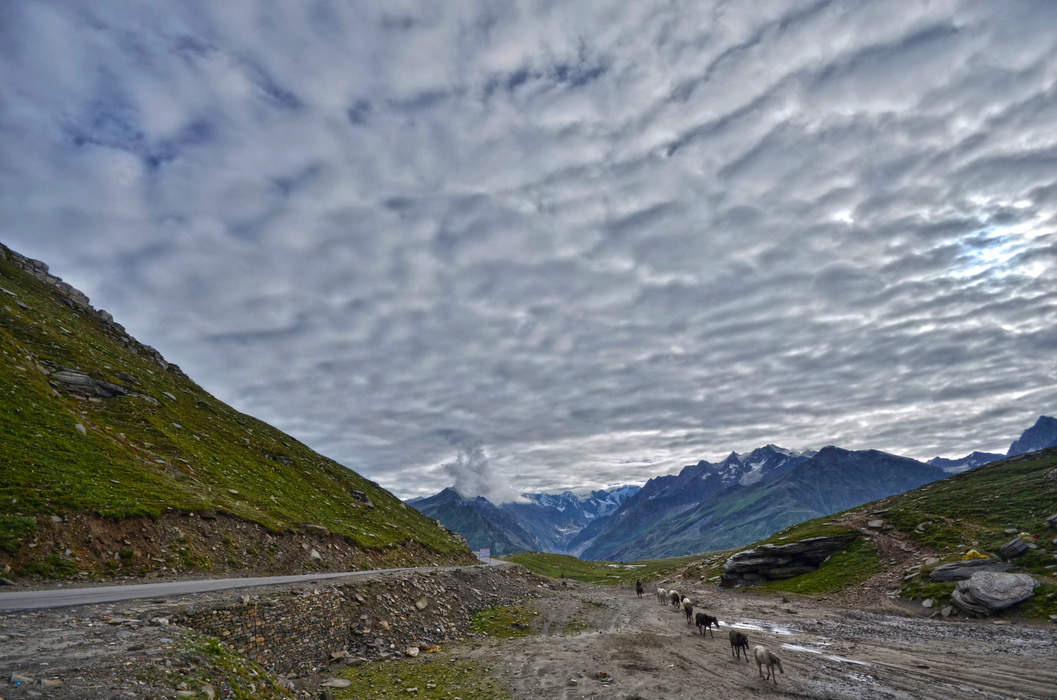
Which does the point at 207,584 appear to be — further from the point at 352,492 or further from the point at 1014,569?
the point at 1014,569

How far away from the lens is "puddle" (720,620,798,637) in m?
41.5

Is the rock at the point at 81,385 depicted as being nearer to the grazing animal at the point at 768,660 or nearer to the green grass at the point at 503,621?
the green grass at the point at 503,621

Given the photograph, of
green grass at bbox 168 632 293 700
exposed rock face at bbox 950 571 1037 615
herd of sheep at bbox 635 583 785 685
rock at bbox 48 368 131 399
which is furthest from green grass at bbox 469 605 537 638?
rock at bbox 48 368 131 399

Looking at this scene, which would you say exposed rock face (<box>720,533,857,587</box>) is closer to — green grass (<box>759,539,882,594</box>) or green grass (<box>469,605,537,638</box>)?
green grass (<box>759,539,882,594</box>)

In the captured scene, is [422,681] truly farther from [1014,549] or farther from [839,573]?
[839,573]

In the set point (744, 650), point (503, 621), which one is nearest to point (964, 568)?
point (744, 650)

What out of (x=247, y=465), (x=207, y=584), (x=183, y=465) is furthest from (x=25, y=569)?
(x=247, y=465)

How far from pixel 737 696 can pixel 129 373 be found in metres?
80.1

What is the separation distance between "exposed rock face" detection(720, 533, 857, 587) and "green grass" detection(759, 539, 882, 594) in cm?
152

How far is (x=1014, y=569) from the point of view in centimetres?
4975

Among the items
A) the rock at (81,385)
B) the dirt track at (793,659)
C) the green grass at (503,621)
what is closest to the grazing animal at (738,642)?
the dirt track at (793,659)

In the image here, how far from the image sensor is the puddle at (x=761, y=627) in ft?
136

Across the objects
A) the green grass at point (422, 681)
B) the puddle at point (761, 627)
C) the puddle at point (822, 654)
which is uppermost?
the green grass at point (422, 681)

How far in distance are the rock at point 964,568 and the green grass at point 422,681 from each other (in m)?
55.2
